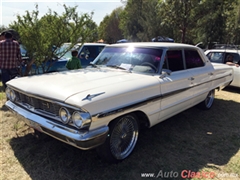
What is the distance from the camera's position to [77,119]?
2426 mm

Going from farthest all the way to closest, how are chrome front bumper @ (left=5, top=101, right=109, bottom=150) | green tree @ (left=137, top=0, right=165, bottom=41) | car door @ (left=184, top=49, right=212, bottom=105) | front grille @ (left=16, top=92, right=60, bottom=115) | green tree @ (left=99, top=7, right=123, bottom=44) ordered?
green tree @ (left=99, top=7, right=123, bottom=44) < green tree @ (left=137, top=0, right=165, bottom=41) < car door @ (left=184, top=49, right=212, bottom=105) < front grille @ (left=16, top=92, right=60, bottom=115) < chrome front bumper @ (left=5, top=101, right=109, bottom=150)

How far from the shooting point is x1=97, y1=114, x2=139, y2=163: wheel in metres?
2.75

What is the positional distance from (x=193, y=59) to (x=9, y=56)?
14.5 ft

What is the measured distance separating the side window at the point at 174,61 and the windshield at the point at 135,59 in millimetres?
186

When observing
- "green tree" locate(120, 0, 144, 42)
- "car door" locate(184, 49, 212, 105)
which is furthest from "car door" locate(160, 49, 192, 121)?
"green tree" locate(120, 0, 144, 42)

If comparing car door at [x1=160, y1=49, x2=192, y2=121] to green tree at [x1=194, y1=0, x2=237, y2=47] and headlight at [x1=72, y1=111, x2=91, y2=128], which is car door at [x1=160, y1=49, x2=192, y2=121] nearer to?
headlight at [x1=72, y1=111, x2=91, y2=128]

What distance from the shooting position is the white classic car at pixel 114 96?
8.04ft

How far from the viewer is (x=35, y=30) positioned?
5.50 metres

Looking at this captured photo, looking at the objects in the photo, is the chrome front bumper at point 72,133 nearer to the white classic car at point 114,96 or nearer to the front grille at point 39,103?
the white classic car at point 114,96

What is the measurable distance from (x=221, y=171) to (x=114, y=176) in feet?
4.72

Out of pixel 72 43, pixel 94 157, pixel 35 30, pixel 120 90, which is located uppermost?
pixel 35 30

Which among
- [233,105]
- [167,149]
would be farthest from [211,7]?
[167,149]

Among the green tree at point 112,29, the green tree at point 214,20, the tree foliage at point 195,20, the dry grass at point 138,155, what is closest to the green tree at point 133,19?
the tree foliage at point 195,20

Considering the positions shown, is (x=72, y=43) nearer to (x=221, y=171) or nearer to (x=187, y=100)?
(x=187, y=100)
